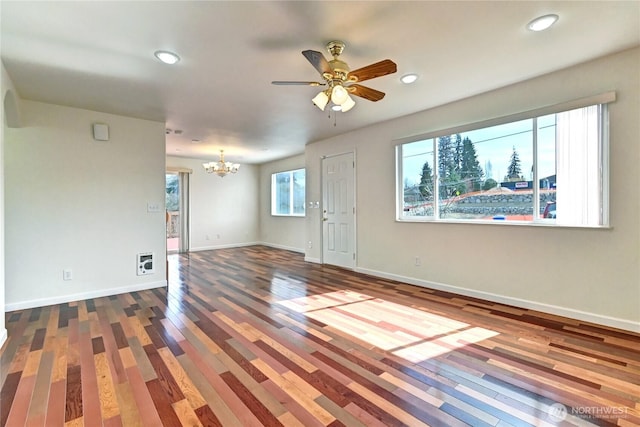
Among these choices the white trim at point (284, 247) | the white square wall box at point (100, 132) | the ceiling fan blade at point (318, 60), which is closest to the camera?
the ceiling fan blade at point (318, 60)

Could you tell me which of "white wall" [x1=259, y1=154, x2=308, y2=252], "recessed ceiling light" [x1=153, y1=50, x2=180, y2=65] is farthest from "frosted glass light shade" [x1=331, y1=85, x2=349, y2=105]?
"white wall" [x1=259, y1=154, x2=308, y2=252]

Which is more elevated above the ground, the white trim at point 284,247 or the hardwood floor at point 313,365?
the white trim at point 284,247

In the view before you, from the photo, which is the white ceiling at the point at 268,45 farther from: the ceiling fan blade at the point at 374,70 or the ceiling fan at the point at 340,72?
the ceiling fan blade at the point at 374,70

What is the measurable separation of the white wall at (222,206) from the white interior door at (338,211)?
3566mm

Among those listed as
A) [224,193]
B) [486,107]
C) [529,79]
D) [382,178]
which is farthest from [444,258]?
[224,193]

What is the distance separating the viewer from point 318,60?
2.10 m

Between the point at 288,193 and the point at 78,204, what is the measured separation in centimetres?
491

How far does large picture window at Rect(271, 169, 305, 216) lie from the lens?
25.8ft

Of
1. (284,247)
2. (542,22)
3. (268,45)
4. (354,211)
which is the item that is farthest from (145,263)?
(542,22)

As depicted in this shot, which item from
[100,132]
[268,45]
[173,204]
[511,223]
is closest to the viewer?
[268,45]

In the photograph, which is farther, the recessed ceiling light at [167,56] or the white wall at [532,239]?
the white wall at [532,239]

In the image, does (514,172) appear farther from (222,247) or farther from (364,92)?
(222,247)

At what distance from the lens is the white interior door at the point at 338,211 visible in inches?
212

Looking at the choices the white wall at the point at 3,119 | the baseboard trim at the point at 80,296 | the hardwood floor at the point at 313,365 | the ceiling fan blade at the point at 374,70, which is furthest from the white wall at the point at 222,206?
the ceiling fan blade at the point at 374,70
